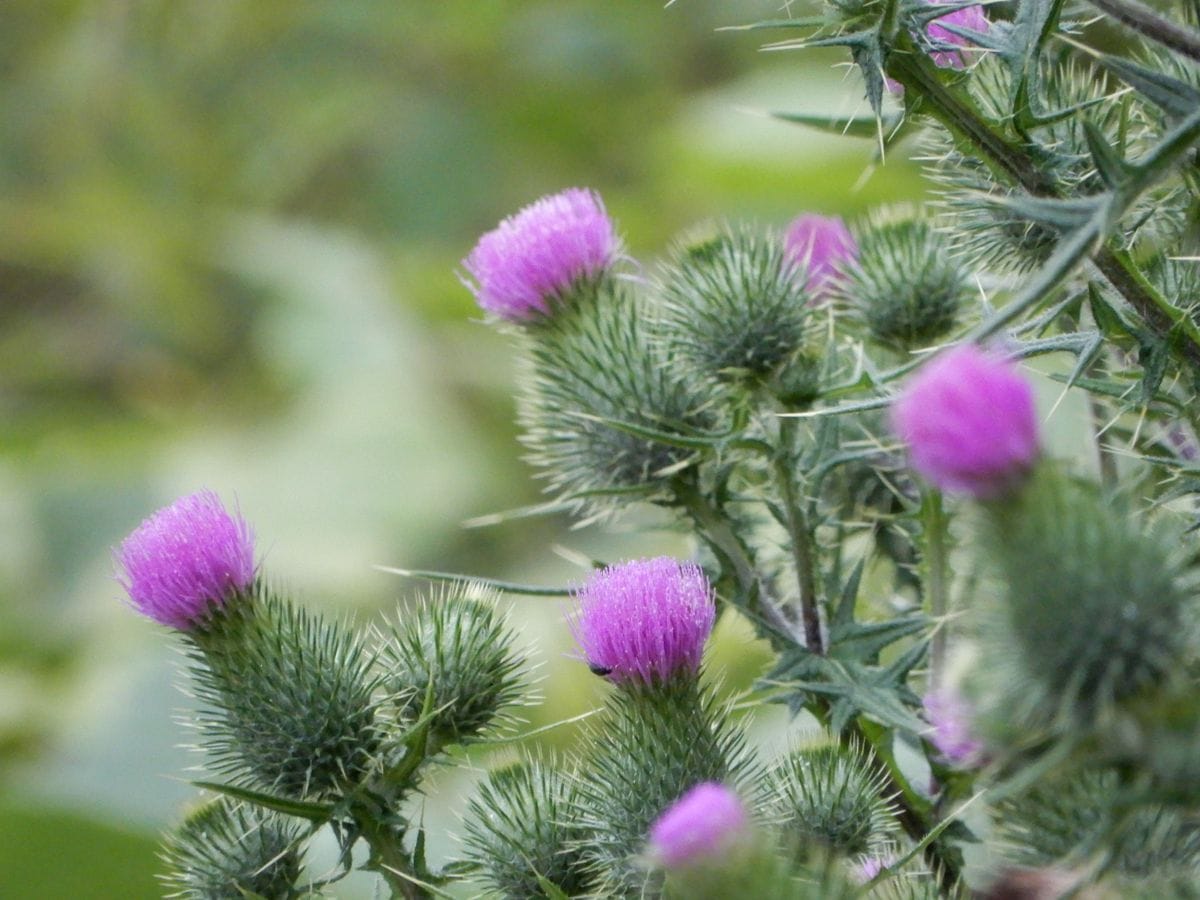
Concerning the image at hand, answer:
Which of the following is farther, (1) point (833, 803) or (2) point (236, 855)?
(2) point (236, 855)

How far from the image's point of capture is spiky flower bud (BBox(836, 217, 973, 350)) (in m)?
2.22

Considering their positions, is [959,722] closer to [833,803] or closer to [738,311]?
[833,803]

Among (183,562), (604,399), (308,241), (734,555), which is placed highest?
(308,241)

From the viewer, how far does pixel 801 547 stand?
2.01 m

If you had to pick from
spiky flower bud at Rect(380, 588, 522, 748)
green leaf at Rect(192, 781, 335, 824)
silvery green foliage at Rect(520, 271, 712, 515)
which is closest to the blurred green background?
silvery green foliage at Rect(520, 271, 712, 515)

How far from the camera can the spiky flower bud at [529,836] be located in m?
1.71

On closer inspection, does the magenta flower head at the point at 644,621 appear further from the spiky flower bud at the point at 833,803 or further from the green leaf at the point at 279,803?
the green leaf at the point at 279,803

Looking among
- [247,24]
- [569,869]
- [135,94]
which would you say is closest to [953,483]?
[569,869]

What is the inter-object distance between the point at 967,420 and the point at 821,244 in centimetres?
144

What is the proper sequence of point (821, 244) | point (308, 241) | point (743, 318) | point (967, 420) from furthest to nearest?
point (308, 241), point (821, 244), point (743, 318), point (967, 420)

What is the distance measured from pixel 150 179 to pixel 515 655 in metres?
6.91

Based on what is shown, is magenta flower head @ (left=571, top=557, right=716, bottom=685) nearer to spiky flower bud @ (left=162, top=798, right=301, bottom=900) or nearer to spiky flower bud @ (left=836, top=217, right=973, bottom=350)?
spiky flower bud @ (left=162, top=798, right=301, bottom=900)

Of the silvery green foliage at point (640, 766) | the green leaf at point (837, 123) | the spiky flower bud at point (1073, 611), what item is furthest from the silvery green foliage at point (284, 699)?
the green leaf at point (837, 123)

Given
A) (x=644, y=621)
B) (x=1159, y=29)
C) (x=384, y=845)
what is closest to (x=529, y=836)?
(x=384, y=845)
